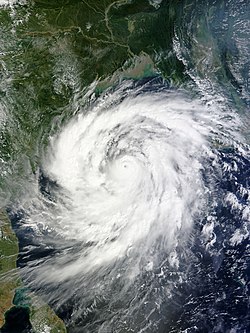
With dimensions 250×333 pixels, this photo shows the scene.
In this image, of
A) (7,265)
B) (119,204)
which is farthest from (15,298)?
(119,204)

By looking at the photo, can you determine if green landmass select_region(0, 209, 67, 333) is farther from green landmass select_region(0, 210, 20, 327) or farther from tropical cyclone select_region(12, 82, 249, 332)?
tropical cyclone select_region(12, 82, 249, 332)

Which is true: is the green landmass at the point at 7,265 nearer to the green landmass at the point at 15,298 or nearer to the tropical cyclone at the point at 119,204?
the green landmass at the point at 15,298

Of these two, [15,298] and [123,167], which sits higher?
[123,167]

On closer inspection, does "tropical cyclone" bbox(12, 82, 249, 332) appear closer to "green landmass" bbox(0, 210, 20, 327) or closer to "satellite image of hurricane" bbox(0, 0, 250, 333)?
"satellite image of hurricane" bbox(0, 0, 250, 333)

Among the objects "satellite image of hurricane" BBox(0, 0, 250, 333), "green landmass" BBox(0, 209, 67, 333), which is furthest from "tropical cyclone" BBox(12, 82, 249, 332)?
"green landmass" BBox(0, 209, 67, 333)

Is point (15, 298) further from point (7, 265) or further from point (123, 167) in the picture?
point (123, 167)

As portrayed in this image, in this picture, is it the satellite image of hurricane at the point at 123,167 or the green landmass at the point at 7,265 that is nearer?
the green landmass at the point at 7,265

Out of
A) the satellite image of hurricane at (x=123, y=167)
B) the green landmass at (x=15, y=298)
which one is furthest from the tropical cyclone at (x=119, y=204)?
the green landmass at (x=15, y=298)

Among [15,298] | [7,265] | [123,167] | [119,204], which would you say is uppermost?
[123,167]

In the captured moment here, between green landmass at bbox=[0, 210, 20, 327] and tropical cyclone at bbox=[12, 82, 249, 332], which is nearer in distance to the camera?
green landmass at bbox=[0, 210, 20, 327]
